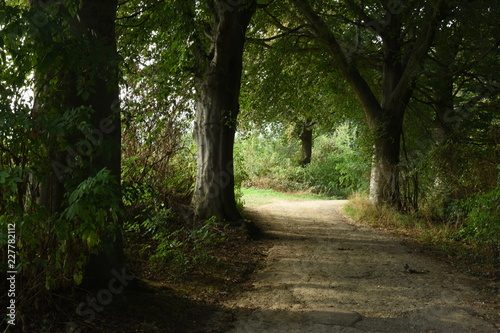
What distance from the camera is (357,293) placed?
6.37m

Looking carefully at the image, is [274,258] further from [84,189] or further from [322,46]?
[322,46]

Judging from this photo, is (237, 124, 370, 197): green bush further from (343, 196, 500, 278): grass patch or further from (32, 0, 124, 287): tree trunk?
(32, 0, 124, 287): tree trunk

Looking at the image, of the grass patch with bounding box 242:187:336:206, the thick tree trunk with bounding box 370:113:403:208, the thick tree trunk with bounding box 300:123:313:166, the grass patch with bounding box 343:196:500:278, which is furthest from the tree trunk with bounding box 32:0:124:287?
the thick tree trunk with bounding box 300:123:313:166

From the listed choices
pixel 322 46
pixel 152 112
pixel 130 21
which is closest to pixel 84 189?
pixel 152 112

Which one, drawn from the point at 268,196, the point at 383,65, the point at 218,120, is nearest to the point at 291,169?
the point at 268,196

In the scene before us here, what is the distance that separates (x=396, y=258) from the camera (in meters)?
8.82

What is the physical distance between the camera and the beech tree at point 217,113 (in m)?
10.9

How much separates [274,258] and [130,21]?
6534 mm

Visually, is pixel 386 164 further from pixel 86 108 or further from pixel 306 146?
pixel 306 146

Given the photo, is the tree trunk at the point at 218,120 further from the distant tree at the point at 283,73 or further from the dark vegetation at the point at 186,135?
the distant tree at the point at 283,73

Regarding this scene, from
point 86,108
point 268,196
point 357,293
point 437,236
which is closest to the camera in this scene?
point 86,108

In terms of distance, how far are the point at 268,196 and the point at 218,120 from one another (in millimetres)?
12205

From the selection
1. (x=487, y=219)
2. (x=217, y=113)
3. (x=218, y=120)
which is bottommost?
(x=487, y=219)

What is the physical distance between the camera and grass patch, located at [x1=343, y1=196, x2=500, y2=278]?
8.04 meters
